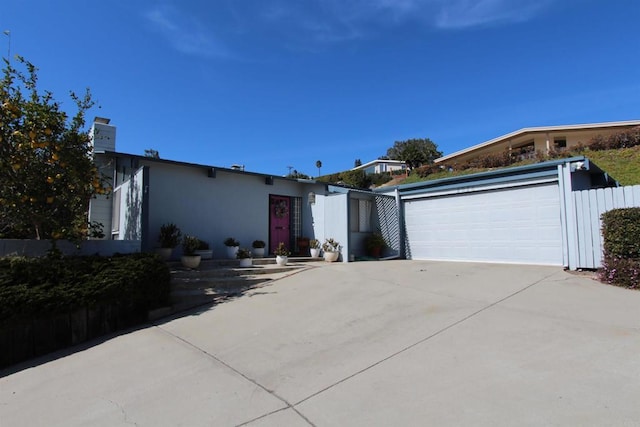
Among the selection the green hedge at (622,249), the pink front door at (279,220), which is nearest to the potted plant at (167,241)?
the pink front door at (279,220)

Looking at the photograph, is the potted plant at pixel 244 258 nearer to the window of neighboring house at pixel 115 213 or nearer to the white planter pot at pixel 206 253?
the white planter pot at pixel 206 253

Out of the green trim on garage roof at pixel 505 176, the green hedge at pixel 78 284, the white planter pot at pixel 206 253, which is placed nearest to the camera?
the green hedge at pixel 78 284

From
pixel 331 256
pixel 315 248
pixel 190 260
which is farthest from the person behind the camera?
pixel 315 248

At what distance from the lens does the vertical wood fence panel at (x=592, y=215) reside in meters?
8.02

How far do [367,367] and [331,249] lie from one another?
8257mm

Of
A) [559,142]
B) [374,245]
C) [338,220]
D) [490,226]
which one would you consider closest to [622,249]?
[490,226]

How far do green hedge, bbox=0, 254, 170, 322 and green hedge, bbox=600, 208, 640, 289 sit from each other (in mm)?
8590

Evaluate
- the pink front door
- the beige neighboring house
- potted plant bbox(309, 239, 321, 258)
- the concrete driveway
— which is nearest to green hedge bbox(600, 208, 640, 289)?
the concrete driveway

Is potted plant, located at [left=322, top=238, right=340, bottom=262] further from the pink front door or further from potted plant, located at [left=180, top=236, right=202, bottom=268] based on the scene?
potted plant, located at [left=180, top=236, right=202, bottom=268]

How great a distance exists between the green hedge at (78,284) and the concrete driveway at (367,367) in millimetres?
742

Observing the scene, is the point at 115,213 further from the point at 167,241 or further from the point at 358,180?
the point at 358,180

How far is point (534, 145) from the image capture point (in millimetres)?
33812

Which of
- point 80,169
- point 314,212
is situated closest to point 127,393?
point 80,169

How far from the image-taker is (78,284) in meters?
6.11
